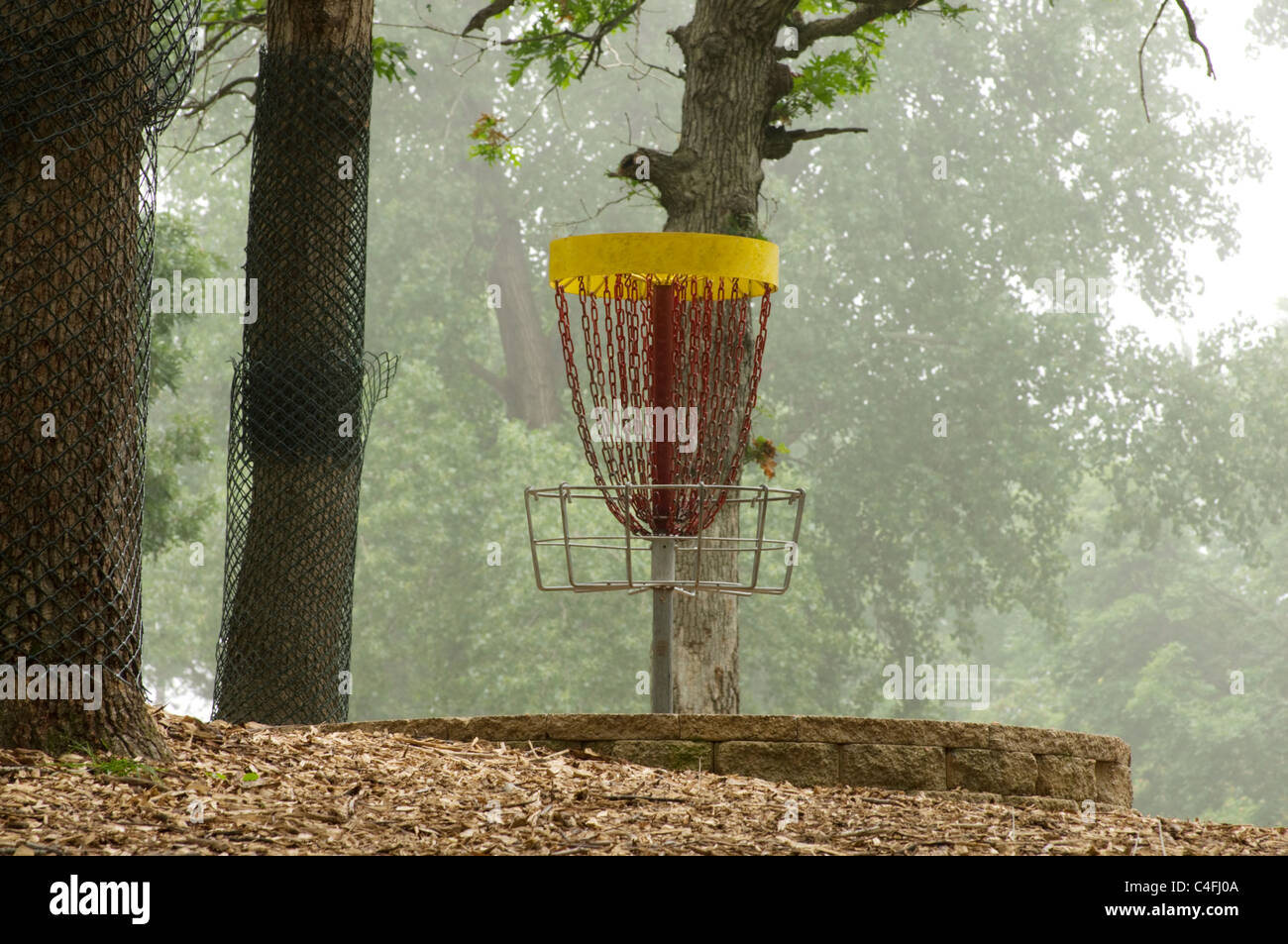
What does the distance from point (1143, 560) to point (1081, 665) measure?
291cm

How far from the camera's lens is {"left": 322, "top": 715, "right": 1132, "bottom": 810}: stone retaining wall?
14.6 feet

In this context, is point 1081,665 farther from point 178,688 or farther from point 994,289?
point 178,688

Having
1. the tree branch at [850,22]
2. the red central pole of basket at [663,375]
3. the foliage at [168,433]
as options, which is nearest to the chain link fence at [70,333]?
the red central pole of basket at [663,375]

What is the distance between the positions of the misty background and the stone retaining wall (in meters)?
12.5

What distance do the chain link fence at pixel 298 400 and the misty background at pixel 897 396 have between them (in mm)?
11145

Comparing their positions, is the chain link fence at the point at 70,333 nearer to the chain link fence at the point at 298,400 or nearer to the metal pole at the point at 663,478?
the metal pole at the point at 663,478

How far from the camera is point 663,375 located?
4688 millimetres

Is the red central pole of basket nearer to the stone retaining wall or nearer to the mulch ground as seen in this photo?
the stone retaining wall

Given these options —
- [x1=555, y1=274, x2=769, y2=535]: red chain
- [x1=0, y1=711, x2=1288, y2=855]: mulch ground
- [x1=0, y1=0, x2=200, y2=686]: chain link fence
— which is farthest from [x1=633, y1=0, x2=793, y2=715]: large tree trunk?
[x1=0, y1=0, x2=200, y2=686]: chain link fence

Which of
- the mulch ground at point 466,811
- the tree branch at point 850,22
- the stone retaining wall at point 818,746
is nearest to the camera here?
the mulch ground at point 466,811

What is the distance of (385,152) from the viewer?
2167 centimetres

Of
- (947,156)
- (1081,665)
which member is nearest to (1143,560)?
(1081,665)

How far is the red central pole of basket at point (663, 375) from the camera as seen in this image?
469 cm

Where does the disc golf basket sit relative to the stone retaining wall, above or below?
above
